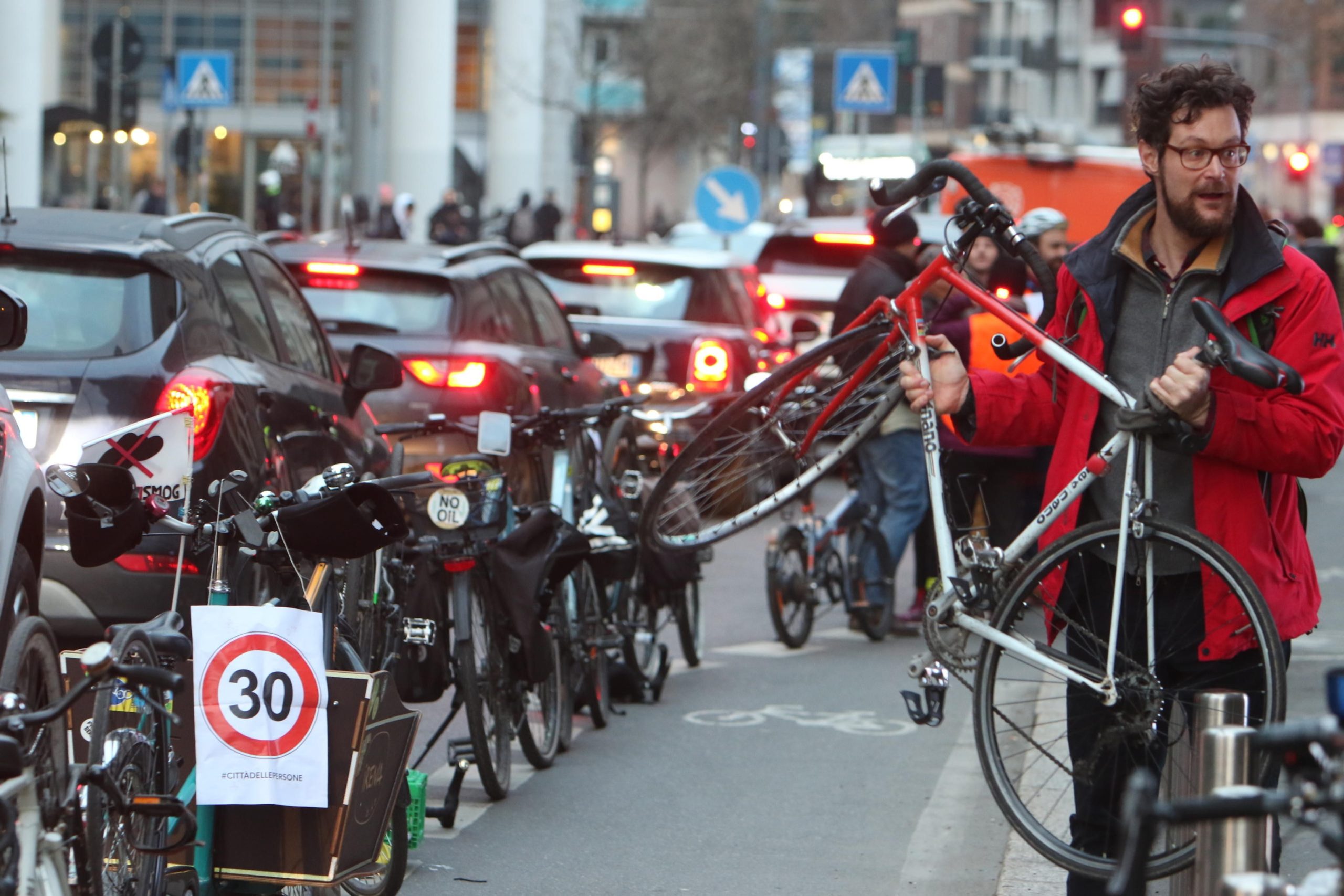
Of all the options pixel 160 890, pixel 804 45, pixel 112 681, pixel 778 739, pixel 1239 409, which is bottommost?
pixel 778 739

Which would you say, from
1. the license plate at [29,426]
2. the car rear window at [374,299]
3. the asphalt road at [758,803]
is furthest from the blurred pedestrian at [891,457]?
the license plate at [29,426]

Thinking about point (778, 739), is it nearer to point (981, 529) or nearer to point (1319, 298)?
point (981, 529)

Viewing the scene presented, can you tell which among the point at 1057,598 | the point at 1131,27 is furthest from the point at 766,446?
the point at 1131,27

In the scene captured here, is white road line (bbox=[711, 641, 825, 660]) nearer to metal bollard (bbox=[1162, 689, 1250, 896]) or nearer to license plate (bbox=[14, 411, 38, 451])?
license plate (bbox=[14, 411, 38, 451])

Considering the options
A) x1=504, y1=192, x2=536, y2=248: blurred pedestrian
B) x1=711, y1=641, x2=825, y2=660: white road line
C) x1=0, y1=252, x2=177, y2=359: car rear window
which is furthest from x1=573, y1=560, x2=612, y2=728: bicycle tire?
x1=504, y1=192, x2=536, y2=248: blurred pedestrian

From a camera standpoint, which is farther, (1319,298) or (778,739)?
(778,739)

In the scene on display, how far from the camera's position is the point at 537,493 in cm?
817

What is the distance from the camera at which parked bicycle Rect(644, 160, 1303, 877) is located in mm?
4520

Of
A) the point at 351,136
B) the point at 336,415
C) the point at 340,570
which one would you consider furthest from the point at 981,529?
the point at 351,136

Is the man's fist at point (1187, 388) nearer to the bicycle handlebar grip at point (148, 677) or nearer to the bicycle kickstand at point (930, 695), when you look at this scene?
the bicycle kickstand at point (930, 695)

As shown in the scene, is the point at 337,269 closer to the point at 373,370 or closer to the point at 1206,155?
the point at 373,370

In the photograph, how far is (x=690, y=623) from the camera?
9633 millimetres

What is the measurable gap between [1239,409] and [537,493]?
412 centimetres

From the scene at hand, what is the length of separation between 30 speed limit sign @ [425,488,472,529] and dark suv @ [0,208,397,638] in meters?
0.73
